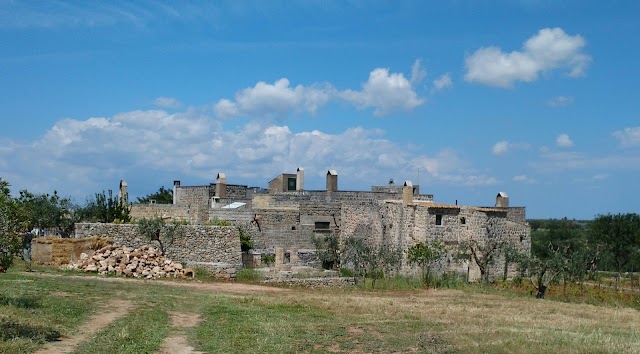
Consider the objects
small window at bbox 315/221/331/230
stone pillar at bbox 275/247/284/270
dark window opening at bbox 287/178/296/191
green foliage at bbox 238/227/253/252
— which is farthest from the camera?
dark window opening at bbox 287/178/296/191

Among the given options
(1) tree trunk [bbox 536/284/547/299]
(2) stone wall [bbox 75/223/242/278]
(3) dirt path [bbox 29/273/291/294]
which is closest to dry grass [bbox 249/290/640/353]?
(1) tree trunk [bbox 536/284/547/299]

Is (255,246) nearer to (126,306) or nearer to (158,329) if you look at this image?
(126,306)

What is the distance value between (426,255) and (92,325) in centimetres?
1831

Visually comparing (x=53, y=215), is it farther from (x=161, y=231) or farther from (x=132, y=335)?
(x=132, y=335)

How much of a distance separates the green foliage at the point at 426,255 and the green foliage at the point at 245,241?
1149 cm

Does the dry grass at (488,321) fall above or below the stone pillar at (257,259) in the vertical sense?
below

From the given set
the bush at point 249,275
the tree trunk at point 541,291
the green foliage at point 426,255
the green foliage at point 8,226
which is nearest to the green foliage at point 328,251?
the bush at point 249,275

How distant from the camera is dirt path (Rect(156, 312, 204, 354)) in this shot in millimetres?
13305

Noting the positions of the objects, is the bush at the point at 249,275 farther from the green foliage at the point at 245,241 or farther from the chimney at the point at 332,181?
the chimney at the point at 332,181

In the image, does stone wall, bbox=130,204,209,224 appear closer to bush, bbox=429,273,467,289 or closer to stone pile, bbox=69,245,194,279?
stone pile, bbox=69,245,194,279

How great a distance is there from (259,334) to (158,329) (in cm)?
236

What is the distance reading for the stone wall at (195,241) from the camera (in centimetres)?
3391

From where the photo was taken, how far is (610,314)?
2253 cm

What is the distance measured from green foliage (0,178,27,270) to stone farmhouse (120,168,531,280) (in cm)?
2141
